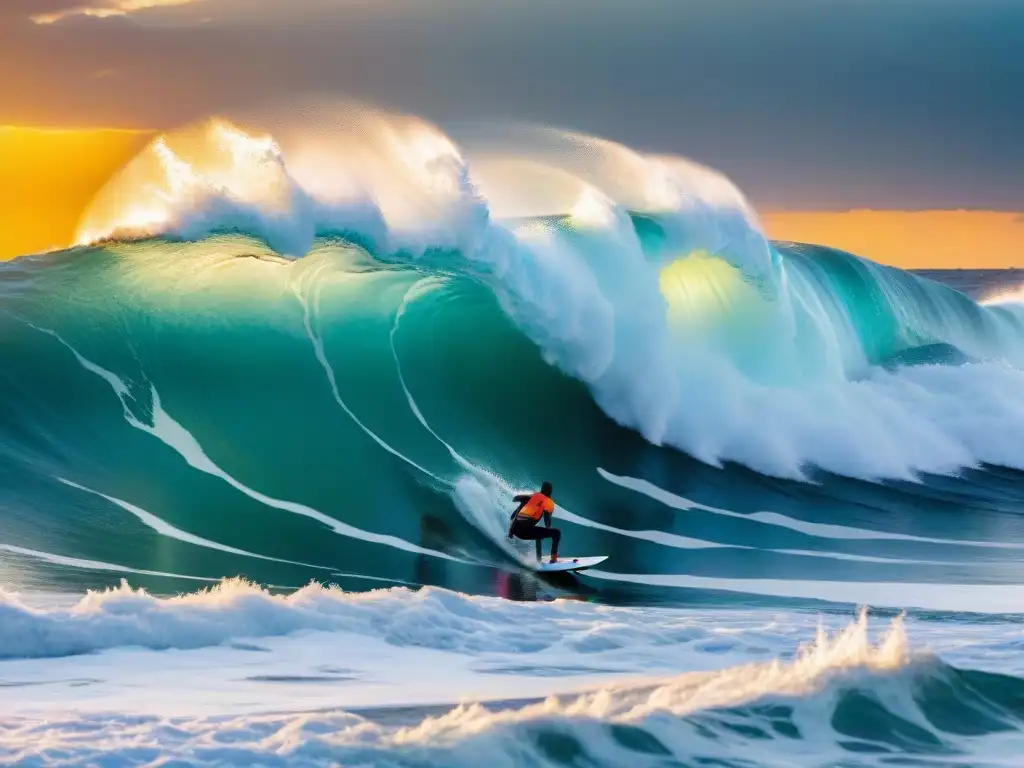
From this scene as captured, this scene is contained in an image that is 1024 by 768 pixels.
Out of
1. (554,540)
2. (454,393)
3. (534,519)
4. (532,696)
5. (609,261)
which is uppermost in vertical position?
(609,261)

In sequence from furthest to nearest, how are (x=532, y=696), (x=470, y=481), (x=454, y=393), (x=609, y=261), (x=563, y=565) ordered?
(x=609, y=261), (x=454, y=393), (x=470, y=481), (x=563, y=565), (x=532, y=696)

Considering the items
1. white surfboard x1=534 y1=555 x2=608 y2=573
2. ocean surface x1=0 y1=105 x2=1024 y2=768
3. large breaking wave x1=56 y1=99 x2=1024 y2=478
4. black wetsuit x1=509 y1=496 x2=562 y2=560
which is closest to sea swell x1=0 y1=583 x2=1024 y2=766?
ocean surface x1=0 y1=105 x2=1024 y2=768

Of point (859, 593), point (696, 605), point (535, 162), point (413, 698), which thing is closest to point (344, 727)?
point (413, 698)

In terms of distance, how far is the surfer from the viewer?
1108 centimetres

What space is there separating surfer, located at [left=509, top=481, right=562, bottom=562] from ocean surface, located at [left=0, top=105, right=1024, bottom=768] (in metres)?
0.30

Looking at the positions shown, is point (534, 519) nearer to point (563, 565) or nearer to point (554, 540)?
point (554, 540)

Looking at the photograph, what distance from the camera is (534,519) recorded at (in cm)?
1117

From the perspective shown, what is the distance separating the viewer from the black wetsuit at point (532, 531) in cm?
1105

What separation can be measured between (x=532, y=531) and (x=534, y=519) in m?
0.10

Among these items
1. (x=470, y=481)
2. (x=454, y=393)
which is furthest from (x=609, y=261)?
(x=470, y=481)

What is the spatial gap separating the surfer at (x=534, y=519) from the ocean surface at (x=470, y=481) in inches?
11.8

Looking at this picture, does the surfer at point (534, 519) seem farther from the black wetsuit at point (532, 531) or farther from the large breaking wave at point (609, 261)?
the large breaking wave at point (609, 261)

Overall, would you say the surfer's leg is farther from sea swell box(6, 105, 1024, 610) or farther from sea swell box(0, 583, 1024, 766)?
sea swell box(0, 583, 1024, 766)

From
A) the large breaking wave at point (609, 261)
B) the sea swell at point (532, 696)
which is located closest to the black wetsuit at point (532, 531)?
the sea swell at point (532, 696)
